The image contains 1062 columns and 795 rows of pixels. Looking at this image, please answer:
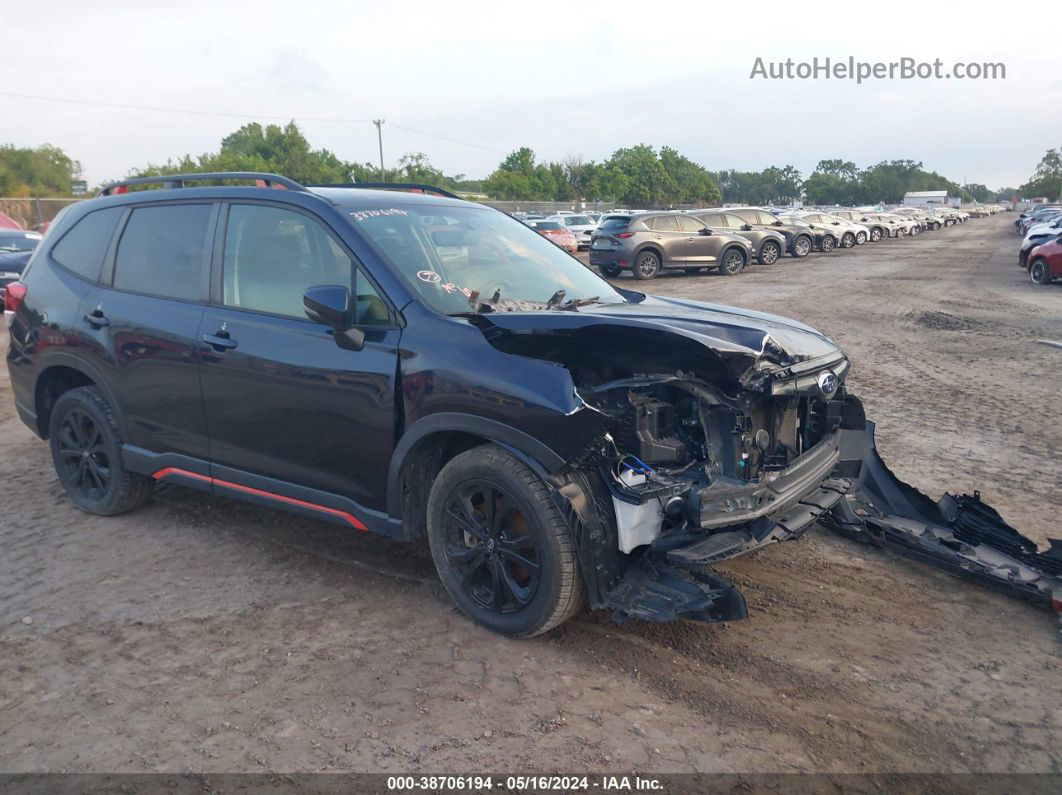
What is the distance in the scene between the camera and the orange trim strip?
412 centimetres

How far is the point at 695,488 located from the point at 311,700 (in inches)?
68.9

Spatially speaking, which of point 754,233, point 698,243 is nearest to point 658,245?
point 698,243

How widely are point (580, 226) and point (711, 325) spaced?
2993 centimetres

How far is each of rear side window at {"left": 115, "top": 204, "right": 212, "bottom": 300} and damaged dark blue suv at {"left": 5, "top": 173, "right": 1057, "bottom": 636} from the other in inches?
0.6

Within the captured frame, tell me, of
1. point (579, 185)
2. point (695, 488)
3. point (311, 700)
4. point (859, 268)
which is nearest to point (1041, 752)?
point (695, 488)

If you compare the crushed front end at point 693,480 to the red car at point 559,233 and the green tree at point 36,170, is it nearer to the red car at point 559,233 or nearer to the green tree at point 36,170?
the red car at point 559,233

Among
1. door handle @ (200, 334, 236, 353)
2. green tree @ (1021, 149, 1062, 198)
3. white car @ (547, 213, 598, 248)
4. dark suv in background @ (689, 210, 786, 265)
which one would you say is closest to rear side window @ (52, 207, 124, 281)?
door handle @ (200, 334, 236, 353)

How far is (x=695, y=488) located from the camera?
11.5ft

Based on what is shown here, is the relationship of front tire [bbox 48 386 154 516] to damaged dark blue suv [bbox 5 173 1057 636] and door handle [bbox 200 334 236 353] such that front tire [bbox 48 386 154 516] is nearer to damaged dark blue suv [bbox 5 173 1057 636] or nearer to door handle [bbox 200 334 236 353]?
damaged dark blue suv [bbox 5 173 1057 636]

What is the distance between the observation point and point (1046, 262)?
1948 cm

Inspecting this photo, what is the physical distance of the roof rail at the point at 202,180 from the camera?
4559 millimetres

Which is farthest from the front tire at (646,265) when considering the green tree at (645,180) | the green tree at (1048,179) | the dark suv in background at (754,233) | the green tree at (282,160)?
the green tree at (1048,179)

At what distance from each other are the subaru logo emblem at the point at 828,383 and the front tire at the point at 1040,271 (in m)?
18.8

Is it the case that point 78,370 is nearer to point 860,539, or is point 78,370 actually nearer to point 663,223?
point 860,539
